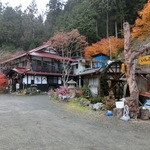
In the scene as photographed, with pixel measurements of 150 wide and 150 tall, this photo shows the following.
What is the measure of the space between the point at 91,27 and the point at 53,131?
2306 centimetres

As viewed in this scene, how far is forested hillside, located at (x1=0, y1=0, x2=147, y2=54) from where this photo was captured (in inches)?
968

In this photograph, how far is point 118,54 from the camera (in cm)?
2103

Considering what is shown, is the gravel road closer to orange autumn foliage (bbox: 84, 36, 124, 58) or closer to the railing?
the railing

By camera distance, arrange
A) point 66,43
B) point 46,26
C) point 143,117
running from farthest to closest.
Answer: point 46,26, point 66,43, point 143,117

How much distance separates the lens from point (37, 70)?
19.2 metres

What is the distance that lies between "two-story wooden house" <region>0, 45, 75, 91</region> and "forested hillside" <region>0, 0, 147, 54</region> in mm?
6743

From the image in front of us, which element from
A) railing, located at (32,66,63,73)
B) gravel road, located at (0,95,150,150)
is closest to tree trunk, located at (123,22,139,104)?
gravel road, located at (0,95,150,150)

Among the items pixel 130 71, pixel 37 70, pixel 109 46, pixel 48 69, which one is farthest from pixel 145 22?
pixel 37 70

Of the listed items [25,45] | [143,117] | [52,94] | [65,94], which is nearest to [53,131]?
[143,117]

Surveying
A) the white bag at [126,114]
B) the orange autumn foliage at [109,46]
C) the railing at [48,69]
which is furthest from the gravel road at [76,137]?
the orange autumn foliage at [109,46]

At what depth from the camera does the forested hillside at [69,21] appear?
80.6 feet

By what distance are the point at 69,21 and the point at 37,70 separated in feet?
41.1

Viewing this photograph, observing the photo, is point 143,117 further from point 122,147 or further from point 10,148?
point 10,148

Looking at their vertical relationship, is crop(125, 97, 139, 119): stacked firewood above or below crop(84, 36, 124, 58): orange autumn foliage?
below
